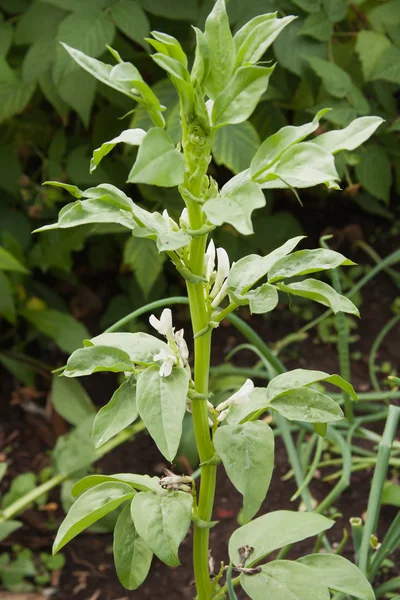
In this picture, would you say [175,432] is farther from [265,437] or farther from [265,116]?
[265,116]

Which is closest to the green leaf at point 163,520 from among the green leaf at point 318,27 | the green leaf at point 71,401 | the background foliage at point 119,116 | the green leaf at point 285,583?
the green leaf at point 285,583

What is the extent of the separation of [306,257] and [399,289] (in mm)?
1099

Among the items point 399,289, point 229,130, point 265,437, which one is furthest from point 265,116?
point 265,437

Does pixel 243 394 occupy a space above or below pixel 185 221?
below

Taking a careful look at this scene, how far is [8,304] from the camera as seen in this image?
50.4 inches

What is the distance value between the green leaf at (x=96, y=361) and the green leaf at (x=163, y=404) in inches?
0.9

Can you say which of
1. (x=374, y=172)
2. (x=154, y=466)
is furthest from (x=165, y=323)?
(x=374, y=172)

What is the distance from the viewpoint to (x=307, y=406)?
0.56m

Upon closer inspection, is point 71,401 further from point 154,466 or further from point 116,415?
point 116,415

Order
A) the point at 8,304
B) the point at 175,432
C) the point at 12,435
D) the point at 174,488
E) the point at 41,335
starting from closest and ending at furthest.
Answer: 1. the point at 175,432
2. the point at 174,488
3. the point at 8,304
4. the point at 12,435
5. the point at 41,335

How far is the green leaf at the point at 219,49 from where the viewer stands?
1.50 feet

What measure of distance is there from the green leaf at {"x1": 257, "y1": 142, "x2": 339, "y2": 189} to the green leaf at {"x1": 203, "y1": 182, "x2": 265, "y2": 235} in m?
0.02

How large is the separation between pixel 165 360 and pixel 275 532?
22 cm

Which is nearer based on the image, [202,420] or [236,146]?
[202,420]
